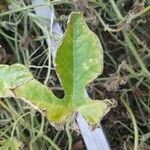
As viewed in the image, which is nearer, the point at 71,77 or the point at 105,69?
the point at 71,77

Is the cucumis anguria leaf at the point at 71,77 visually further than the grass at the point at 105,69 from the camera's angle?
No

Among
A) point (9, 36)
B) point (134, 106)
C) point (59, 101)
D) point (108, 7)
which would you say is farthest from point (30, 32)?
point (59, 101)

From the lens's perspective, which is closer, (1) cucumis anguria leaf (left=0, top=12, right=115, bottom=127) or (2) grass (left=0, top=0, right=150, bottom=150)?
(1) cucumis anguria leaf (left=0, top=12, right=115, bottom=127)

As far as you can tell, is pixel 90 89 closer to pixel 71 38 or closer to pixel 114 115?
pixel 114 115
